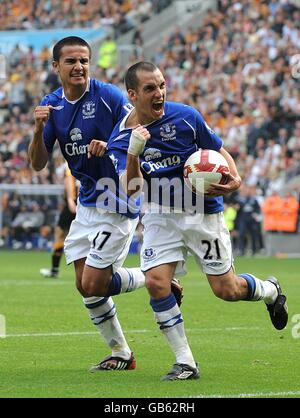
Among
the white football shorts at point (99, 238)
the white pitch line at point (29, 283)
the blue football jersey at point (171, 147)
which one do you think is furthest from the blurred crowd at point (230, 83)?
the blue football jersey at point (171, 147)

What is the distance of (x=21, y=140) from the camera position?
33375 millimetres

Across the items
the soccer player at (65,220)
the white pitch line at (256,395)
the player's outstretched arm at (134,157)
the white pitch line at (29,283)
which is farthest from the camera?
the white pitch line at (29,283)

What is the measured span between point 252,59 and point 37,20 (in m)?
11.8

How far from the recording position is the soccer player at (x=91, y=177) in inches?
356

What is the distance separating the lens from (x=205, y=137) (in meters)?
8.75

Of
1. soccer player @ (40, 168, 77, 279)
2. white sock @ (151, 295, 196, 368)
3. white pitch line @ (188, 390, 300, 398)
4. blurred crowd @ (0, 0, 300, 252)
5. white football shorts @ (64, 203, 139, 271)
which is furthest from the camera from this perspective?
blurred crowd @ (0, 0, 300, 252)

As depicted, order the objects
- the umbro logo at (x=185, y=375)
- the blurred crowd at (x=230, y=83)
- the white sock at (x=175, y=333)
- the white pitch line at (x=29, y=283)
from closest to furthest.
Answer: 1. the umbro logo at (x=185, y=375)
2. the white sock at (x=175, y=333)
3. the white pitch line at (x=29, y=283)
4. the blurred crowd at (x=230, y=83)

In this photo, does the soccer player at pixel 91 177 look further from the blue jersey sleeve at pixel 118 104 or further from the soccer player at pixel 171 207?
the soccer player at pixel 171 207

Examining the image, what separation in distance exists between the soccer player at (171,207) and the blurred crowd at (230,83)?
1897cm

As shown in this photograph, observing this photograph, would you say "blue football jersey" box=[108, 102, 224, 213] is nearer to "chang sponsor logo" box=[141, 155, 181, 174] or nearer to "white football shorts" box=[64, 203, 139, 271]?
"chang sponsor logo" box=[141, 155, 181, 174]

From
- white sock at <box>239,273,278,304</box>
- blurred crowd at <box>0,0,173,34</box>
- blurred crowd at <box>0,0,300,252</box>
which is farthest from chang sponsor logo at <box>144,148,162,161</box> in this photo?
blurred crowd at <box>0,0,173,34</box>

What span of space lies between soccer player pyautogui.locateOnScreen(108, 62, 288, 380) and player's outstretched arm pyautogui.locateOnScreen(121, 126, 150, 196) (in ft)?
0.05

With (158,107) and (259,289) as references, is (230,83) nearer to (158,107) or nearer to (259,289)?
(259,289)

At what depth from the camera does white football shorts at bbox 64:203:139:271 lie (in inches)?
356
